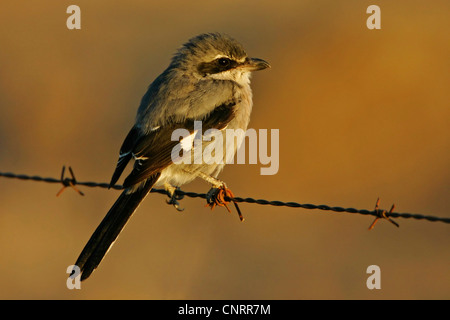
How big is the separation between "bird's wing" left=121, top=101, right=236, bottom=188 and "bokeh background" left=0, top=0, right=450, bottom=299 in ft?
11.3

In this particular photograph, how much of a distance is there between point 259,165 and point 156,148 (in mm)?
6354

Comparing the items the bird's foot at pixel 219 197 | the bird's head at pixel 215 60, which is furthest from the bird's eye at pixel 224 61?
the bird's foot at pixel 219 197

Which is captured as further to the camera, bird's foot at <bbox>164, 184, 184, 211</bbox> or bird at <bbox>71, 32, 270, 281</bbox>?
bird's foot at <bbox>164, 184, 184, 211</bbox>

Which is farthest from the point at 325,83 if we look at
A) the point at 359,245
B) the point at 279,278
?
the point at 279,278

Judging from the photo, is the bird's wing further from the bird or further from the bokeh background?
the bokeh background

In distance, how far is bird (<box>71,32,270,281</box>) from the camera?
5.01 metres

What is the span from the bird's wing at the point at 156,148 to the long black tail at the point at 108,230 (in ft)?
0.61

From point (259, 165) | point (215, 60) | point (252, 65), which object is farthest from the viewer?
point (259, 165)

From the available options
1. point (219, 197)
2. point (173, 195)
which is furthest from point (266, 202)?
point (173, 195)

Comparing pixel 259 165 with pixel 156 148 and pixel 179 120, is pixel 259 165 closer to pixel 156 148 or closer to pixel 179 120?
pixel 179 120

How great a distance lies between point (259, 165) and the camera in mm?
11398

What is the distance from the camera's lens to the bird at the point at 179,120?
16.4ft

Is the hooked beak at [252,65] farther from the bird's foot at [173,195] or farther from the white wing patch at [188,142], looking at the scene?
the bird's foot at [173,195]

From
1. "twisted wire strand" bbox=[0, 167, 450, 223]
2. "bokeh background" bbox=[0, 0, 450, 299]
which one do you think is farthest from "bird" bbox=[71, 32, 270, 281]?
"bokeh background" bbox=[0, 0, 450, 299]
